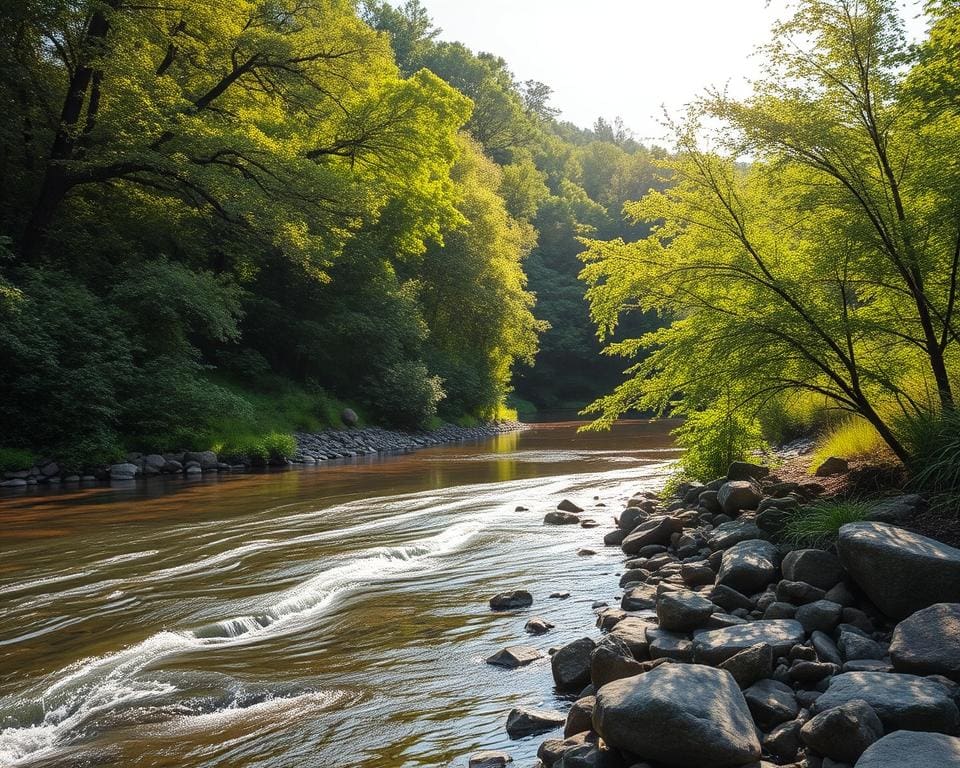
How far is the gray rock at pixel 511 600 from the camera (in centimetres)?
734

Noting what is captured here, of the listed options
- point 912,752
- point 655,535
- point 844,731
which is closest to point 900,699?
point 844,731

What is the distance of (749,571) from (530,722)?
9.06 feet

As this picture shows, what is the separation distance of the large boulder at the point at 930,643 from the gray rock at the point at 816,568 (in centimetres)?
133

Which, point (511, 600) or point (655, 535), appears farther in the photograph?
point (655, 535)

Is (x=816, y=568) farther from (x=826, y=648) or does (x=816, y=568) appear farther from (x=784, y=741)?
(x=784, y=741)

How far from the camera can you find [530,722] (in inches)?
184

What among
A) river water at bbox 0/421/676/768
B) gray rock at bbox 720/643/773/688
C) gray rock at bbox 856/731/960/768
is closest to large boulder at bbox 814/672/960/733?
gray rock at bbox 856/731/960/768

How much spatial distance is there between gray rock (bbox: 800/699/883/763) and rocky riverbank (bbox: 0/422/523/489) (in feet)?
55.4

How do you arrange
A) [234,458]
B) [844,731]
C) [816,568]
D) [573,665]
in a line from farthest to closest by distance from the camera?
[234,458]
[816,568]
[573,665]
[844,731]

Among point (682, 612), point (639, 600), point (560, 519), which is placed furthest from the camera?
point (560, 519)

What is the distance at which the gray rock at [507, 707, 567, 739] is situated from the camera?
464cm

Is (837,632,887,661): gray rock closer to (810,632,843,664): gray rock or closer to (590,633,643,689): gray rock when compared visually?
(810,632,843,664): gray rock

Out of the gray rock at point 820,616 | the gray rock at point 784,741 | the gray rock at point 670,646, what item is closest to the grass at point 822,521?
the gray rock at point 820,616

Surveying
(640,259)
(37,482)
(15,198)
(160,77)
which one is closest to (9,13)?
(160,77)
